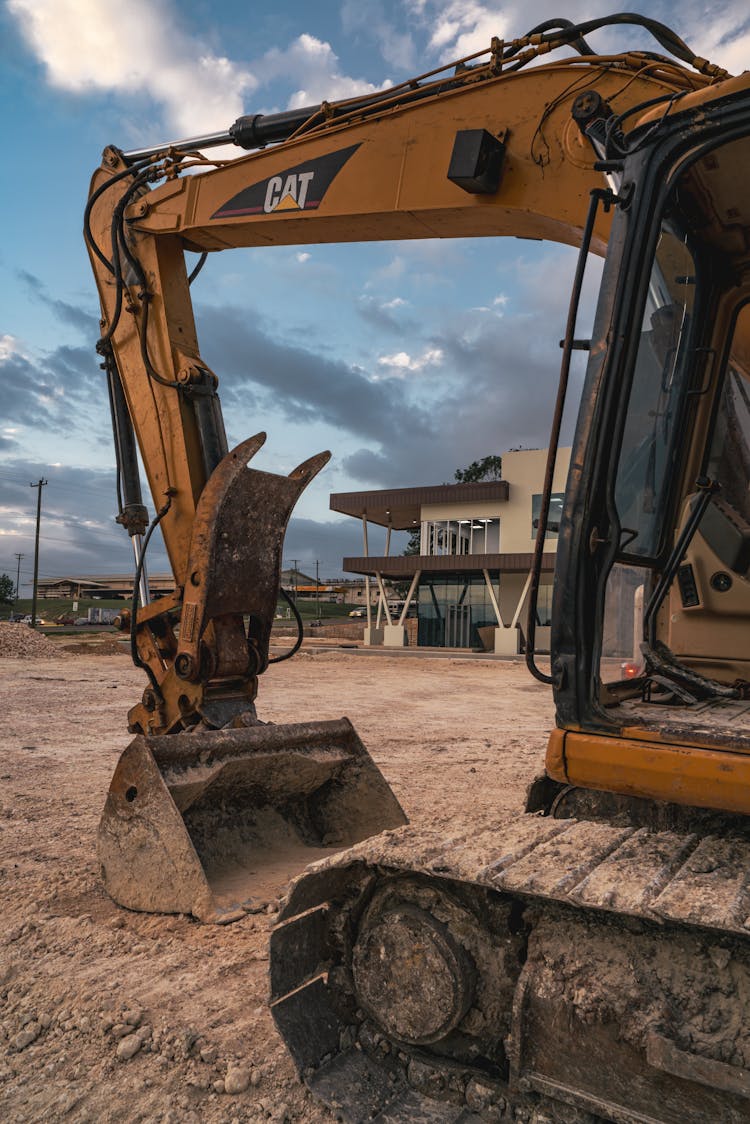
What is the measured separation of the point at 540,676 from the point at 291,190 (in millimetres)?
3469

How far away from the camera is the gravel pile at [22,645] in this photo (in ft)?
70.4

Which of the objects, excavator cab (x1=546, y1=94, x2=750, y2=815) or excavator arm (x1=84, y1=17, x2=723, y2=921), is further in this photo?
excavator arm (x1=84, y1=17, x2=723, y2=921)

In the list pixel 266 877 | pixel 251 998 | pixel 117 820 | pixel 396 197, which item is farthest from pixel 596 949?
pixel 396 197

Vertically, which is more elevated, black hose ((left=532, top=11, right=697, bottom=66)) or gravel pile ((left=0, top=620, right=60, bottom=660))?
black hose ((left=532, top=11, right=697, bottom=66))

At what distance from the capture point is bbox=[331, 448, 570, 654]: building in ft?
96.0

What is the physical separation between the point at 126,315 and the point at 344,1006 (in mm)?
4193

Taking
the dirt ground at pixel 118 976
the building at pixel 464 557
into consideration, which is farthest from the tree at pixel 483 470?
the dirt ground at pixel 118 976

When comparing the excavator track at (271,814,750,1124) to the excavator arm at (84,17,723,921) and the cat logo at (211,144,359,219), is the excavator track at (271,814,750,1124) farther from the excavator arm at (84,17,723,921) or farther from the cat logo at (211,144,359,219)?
the cat logo at (211,144,359,219)

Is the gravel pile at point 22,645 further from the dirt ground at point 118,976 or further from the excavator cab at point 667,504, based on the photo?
the excavator cab at point 667,504

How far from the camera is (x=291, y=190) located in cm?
467

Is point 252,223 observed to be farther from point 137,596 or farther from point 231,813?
point 231,813

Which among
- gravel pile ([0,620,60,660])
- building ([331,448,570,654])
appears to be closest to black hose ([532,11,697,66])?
gravel pile ([0,620,60,660])

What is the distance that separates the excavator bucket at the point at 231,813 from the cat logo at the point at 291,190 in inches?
114

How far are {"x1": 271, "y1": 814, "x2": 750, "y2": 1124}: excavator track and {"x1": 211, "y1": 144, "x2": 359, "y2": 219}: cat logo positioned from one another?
3.54 metres
